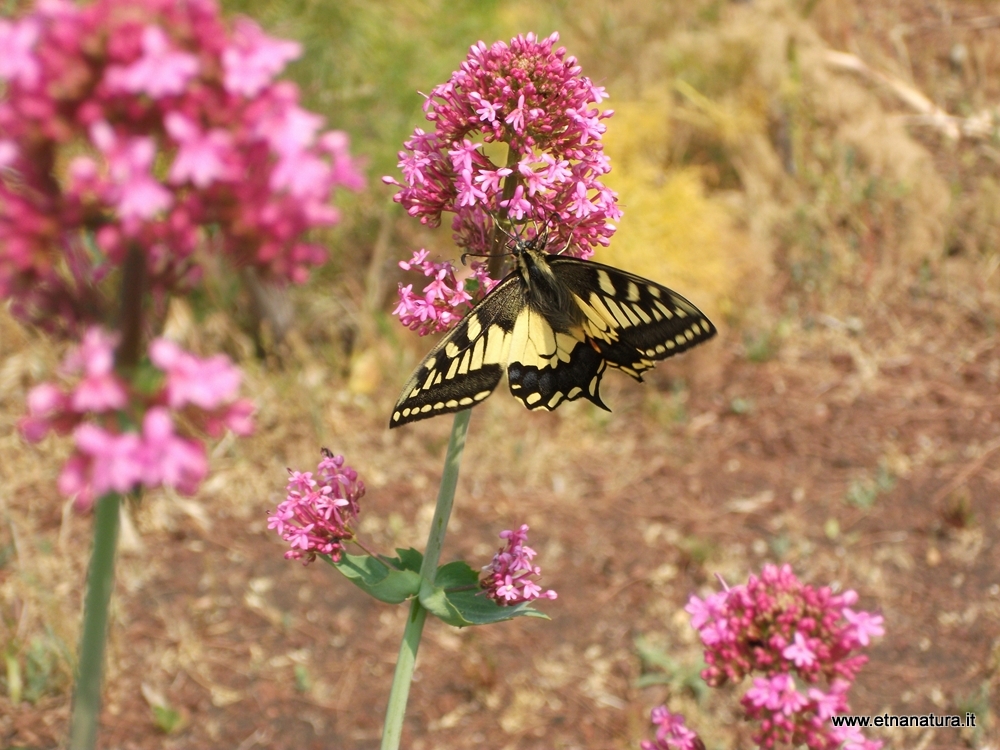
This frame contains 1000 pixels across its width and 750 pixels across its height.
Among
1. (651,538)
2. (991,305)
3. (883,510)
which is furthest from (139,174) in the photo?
(991,305)

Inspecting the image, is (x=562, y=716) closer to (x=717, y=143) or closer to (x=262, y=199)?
(x=262, y=199)

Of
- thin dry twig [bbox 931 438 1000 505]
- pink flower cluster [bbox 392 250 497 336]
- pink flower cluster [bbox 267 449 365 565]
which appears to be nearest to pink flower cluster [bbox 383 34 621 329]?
pink flower cluster [bbox 392 250 497 336]

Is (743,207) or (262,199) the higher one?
(743,207)

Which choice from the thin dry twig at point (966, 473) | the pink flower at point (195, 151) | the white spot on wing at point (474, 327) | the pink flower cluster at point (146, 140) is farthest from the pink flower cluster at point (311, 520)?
the thin dry twig at point (966, 473)

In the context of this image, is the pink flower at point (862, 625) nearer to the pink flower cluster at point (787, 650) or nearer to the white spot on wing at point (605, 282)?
the pink flower cluster at point (787, 650)

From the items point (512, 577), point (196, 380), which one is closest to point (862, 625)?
point (512, 577)

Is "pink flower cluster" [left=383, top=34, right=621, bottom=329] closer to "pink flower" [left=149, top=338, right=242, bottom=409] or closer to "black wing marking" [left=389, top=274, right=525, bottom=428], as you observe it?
"black wing marking" [left=389, top=274, right=525, bottom=428]

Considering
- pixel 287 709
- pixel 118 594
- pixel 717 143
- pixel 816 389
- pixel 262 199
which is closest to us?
pixel 262 199
